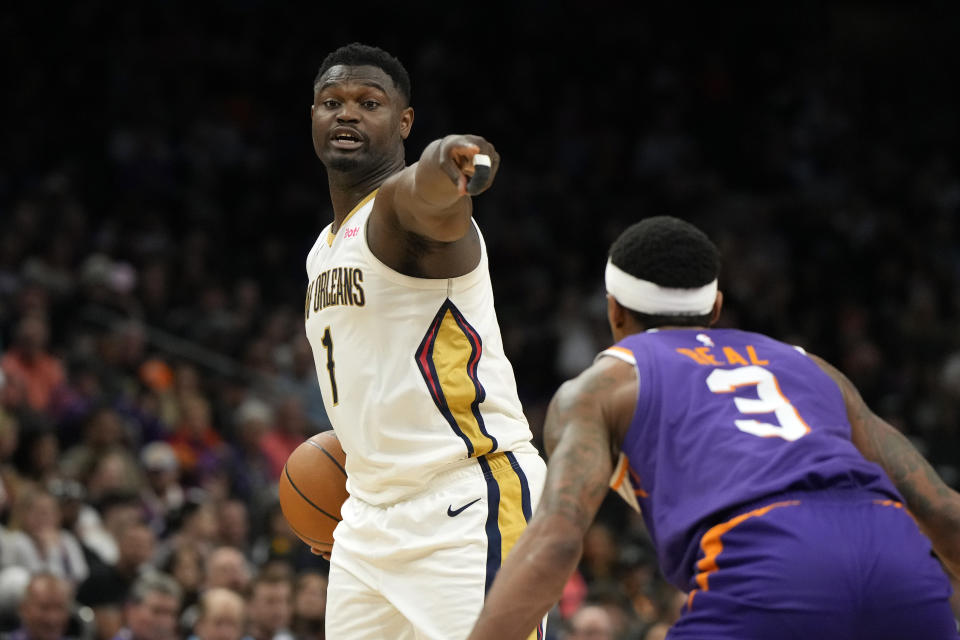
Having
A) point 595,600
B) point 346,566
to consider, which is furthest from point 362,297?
A: point 595,600

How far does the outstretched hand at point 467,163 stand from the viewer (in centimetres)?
360

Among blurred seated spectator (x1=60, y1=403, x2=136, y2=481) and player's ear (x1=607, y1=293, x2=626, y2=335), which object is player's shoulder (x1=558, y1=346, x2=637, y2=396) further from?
blurred seated spectator (x1=60, y1=403, x2=136, y2=481)

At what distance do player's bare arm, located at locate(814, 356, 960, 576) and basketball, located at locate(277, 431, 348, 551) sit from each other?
2072 millimetres

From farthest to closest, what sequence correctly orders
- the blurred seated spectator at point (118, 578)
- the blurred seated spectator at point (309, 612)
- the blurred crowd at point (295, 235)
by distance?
1. the blurred crowd at point (295, 235)
2. the blurred seated spectator at point (309, 612)
3. the blurred seated spectator at point (118, 578)

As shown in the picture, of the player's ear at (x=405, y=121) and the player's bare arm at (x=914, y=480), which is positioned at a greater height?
the player's ear at (x=405, y=121)

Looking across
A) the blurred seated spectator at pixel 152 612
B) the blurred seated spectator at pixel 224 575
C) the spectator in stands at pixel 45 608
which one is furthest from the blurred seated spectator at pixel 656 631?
the spectator in stands at pixel 45 608

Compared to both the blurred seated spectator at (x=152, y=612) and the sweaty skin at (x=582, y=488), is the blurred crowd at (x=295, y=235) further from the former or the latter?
the sweaty skin at (x=582, y=488)

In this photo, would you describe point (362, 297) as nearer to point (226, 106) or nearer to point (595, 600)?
point (595, 600)

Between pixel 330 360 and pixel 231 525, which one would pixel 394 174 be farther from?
pixel 231 525

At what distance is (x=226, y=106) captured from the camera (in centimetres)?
1448

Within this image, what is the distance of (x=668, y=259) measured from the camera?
11.2 feet

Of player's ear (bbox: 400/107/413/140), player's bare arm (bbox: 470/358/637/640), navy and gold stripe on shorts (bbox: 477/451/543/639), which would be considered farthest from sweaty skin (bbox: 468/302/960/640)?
player's ear (bbox: 400/107/413/140)

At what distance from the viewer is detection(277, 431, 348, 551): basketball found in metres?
4.88

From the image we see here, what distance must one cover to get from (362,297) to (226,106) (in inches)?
418
